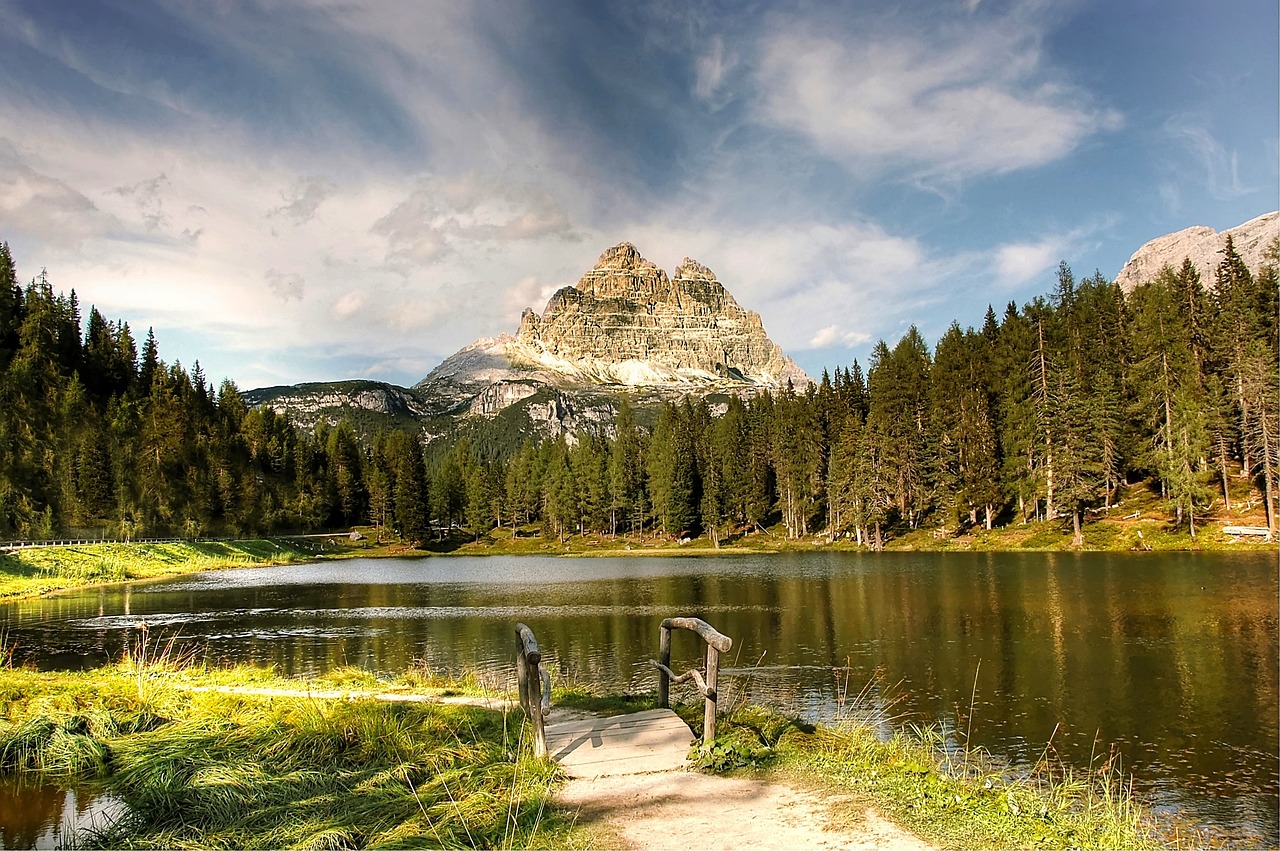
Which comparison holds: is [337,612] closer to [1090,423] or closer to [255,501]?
[1090,423]

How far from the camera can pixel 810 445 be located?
92688 mm

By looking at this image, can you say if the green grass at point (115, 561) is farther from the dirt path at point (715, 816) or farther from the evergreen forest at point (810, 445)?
the dirt path at point (715, 816)

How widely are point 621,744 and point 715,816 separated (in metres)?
2.94

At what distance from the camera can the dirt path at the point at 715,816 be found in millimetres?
7668

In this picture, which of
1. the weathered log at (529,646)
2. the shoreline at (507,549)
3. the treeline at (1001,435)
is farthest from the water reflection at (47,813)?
the treeline at (1001,435)

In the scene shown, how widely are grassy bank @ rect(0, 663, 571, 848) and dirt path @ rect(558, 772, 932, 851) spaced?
62 cm

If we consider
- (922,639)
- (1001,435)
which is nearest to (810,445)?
(1001,435)

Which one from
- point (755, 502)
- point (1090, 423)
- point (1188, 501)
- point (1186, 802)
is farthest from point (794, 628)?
point (755, 502)

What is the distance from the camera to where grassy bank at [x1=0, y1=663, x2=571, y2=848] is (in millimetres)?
8297

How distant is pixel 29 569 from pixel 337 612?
30.7 metres

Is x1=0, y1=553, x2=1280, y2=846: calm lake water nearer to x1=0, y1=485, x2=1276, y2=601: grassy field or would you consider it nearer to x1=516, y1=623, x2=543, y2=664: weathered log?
x1=0, y1=485, x2=1276, y2=601: grassy field

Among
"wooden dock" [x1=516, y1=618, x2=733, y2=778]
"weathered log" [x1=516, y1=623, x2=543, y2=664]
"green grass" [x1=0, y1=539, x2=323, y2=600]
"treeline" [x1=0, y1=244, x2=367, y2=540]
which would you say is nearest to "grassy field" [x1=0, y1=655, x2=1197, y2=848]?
"wooden dock" [x1=516, y1=618, x2=733, y2=778]

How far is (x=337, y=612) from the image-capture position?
137 ft

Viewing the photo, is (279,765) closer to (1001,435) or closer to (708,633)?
(708,633)
